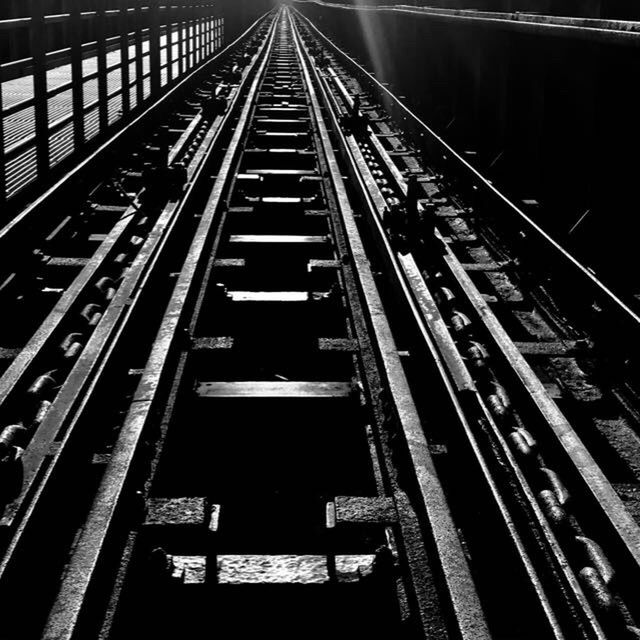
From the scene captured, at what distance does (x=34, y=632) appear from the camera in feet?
6.75

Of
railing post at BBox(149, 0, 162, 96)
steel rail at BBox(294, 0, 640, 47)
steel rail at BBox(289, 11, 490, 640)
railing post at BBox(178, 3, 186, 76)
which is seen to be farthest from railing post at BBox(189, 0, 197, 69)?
steel rail at BBox(289, 11, 490, 640)

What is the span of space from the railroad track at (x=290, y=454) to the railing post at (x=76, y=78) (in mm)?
2172

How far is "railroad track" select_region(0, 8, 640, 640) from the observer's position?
7.43ft

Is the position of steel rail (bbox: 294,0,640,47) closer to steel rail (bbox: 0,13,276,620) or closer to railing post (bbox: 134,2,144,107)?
steel rail (bbox: 0,13,276,620)

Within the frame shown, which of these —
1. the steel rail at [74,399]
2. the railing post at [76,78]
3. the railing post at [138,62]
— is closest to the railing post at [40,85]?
the railing post at [76,78]

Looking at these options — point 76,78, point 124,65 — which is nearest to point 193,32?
point 124,65

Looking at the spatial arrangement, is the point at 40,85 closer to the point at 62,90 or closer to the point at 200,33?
the point at 62,90

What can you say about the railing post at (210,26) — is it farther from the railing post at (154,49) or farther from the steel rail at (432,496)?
the steel rail at (432,496)

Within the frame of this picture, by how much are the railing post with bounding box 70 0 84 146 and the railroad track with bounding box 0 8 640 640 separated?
217cm

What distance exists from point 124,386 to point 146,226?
8.85ft

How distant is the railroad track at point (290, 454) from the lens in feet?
7.43

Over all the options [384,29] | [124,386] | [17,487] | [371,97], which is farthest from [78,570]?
[384,29]

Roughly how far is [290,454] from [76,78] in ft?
17.9

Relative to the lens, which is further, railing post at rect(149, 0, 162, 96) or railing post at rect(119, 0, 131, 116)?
railing post at rect(149, 0, 162, 96)
